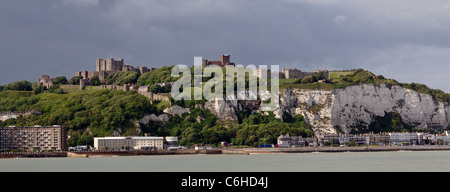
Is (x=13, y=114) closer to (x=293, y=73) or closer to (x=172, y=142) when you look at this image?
(x=172, y=142)

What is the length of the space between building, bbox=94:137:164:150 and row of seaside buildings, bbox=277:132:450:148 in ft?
56.0

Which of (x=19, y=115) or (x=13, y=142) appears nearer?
(x=13, y=142)

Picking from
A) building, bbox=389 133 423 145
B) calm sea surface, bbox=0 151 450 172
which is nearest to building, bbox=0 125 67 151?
calm sea surface, bbox=0 151 450 172

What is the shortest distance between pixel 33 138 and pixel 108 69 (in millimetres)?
49661

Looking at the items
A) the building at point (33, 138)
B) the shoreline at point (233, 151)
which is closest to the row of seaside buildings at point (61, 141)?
the building at point (33, 138)

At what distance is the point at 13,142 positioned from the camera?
89.3 meters

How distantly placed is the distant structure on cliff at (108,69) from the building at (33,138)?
134ft

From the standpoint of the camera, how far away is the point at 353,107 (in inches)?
4274

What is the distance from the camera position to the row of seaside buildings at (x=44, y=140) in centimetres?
8888

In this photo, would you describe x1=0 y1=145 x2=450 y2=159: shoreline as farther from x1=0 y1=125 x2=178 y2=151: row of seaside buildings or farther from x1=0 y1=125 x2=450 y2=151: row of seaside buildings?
x1=0 y1=125 x2=178 y2=151: row of seaside buildings

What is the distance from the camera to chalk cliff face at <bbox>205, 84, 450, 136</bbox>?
104500 mm

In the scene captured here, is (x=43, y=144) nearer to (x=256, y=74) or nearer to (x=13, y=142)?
(x=13, y=142)

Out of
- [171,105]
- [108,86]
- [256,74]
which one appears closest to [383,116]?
[256,74]
